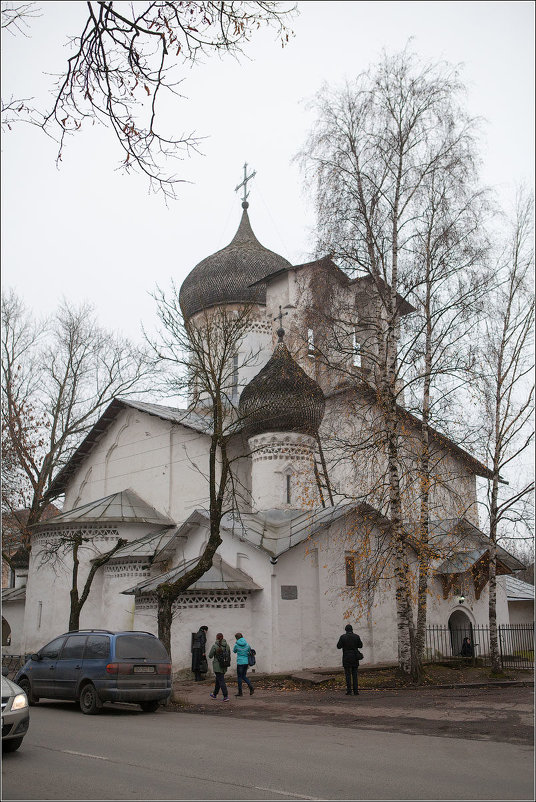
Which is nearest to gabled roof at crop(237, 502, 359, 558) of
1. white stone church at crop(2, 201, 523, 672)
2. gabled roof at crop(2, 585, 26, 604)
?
white stone church at crop(2, 201, 523, 672)

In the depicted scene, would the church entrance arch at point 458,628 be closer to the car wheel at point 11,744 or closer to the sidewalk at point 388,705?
the sidewalk at point 388,705

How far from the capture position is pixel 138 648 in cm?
1310

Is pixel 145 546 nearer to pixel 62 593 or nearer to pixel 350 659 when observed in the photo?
pixel 62 593

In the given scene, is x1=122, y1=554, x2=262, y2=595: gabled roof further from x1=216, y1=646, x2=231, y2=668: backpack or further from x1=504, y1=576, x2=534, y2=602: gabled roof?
x1=504, y1=576, x2=534, y2=602: gabled roof

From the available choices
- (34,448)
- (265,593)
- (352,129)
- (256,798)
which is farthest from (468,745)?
(34,448)

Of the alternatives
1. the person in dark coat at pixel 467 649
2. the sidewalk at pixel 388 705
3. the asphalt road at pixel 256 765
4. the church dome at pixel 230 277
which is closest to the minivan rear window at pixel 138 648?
the sidewalk at pixel 388 705

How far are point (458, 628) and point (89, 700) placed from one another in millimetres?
15360

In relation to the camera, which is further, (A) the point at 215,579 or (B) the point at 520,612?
(B) the point at 520,612

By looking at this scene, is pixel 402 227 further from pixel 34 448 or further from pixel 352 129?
pixel 34 448

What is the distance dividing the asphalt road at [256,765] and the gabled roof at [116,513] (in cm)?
1413

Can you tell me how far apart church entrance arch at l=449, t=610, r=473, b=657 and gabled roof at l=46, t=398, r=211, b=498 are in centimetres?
1014

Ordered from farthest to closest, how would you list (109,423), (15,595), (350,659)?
1. (15,595)
2. (109,423)
3. (350,659)

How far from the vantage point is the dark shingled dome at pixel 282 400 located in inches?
872

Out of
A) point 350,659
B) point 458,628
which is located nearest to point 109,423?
point 458,628
